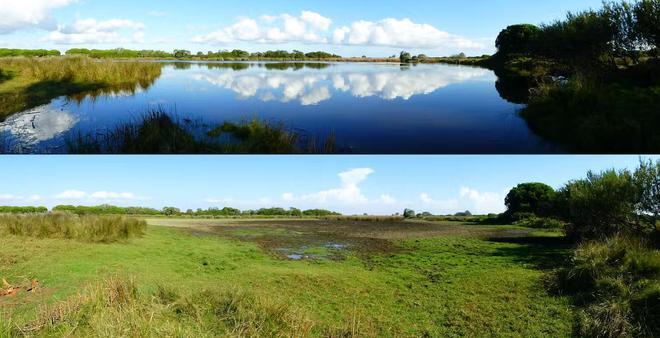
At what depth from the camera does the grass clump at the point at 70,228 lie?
1491 cm

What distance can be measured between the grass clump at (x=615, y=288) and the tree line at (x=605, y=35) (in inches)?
299

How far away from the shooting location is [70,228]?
1512 centimetres

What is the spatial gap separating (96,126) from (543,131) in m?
9.03

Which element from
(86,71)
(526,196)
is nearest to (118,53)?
(86,71)

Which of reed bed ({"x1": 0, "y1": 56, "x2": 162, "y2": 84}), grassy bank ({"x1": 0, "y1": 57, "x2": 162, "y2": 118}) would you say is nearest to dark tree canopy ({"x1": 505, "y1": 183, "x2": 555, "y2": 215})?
reed bed ({"x1": 0, "y1": 56, "x2": 162, "y2": 84})

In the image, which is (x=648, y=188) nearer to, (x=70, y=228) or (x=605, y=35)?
(x=605, y=35)

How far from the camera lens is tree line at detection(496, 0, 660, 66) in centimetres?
1581

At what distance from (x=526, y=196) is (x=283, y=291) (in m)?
33.4

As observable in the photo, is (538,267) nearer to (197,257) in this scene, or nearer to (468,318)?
(468,318)

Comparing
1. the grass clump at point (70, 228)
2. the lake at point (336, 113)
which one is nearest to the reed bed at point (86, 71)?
the lake at point (336, 113)

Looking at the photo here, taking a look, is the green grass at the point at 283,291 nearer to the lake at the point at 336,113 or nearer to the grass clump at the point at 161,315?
the grass clump at the point at 161,315

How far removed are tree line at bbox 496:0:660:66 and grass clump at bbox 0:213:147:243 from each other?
17.4m

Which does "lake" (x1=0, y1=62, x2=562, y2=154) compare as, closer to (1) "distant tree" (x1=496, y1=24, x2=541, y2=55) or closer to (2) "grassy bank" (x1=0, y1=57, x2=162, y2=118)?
(2) "grassy bank" (x1=0, y1=57, x2=162, y2=118)

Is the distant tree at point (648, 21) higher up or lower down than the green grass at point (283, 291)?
higher up
